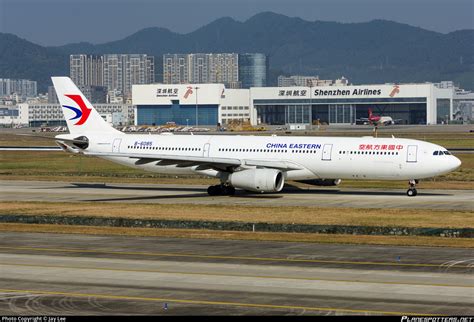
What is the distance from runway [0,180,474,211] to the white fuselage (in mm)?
1567

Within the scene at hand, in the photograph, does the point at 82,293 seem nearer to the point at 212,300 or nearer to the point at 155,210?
the point at 212,300

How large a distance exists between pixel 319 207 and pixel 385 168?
6.94m

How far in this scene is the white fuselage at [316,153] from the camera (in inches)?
2169

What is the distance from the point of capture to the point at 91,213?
1909 inches

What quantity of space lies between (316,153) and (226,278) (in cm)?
2776

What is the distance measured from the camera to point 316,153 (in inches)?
2247

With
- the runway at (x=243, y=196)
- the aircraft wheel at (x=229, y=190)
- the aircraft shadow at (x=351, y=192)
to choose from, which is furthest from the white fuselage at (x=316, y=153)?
the aircraft shadow at (x=351, y=192)

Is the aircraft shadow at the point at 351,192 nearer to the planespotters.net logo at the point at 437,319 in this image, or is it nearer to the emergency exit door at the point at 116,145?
the emergency exit door at the point at 116,145

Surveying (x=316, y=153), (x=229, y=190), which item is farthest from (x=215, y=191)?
(x=316, y=153)

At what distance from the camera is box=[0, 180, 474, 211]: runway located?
52.6m

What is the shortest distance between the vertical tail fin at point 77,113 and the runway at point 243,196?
4.28m

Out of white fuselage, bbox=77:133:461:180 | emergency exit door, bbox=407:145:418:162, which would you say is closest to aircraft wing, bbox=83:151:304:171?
white fuselage, bbox=77:133:461:180

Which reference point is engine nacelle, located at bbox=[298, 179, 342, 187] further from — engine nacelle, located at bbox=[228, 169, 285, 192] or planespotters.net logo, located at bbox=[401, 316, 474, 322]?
planespotters.net logo, located at bbox=[401, 316, 474, 322]

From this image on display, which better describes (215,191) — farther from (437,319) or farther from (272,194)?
(437,319)
